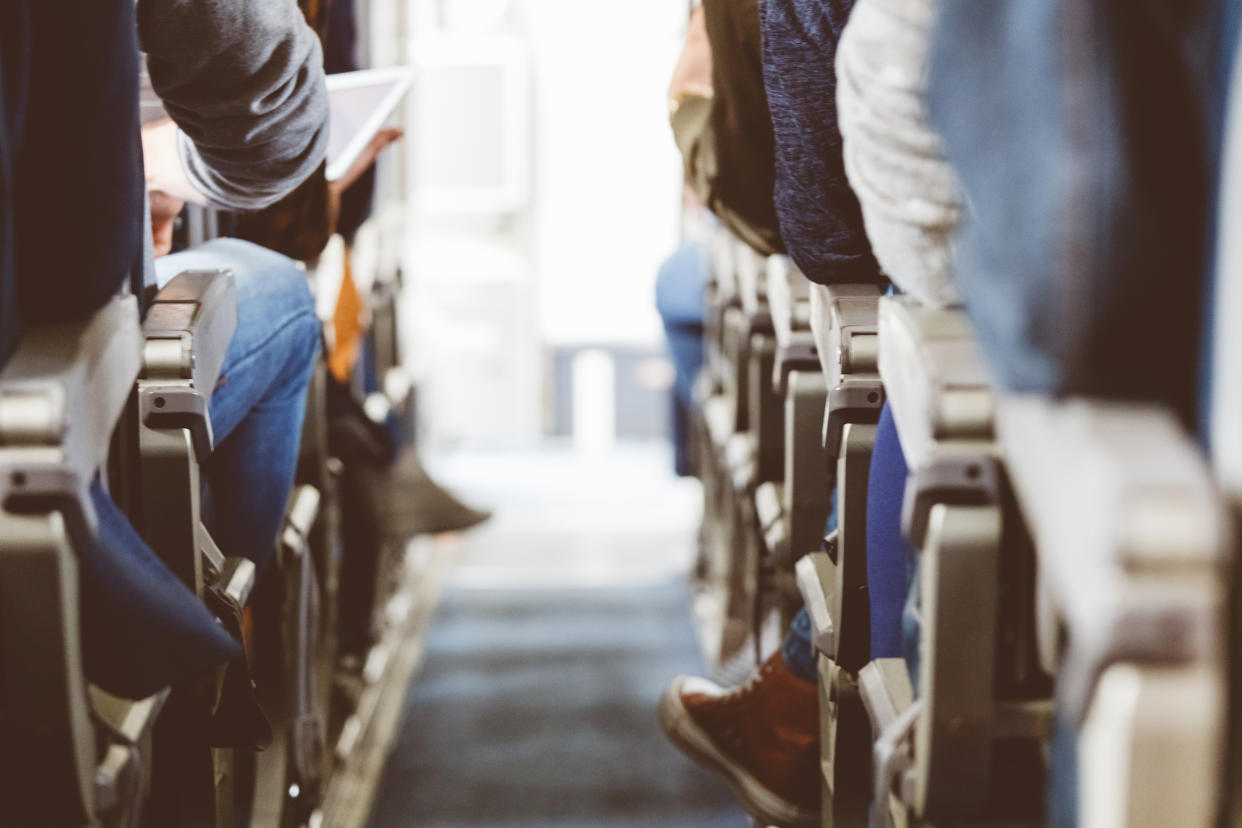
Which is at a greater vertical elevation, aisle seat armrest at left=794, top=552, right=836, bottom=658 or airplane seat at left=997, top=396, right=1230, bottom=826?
airplane seat at left=997, top=396, right=1230, bottom=826

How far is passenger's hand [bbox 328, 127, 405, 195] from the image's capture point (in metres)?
1.93

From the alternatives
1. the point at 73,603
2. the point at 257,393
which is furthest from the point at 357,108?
the point at 73,603

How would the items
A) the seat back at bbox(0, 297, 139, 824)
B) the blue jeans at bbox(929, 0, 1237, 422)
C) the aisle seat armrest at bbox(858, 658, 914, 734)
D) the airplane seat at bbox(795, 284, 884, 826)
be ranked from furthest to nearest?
the airplane seat at bbox(795, 284, 884, 826) < the aisle seat armrest at bbox(858, 658, 914, 734) < the seat back at bbox(0, 297, 139, 824) < the blue jeans at bbox(929, 0, 1237, 422)

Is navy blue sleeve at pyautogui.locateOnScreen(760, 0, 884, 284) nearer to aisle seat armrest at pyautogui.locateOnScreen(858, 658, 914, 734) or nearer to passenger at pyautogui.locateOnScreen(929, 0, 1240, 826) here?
aisle seat armrest at pyautogui.locateOnScreen(858, 658, 914, 734)

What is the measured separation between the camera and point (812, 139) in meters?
1.29

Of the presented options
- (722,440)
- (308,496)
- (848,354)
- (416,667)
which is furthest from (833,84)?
(416,667)

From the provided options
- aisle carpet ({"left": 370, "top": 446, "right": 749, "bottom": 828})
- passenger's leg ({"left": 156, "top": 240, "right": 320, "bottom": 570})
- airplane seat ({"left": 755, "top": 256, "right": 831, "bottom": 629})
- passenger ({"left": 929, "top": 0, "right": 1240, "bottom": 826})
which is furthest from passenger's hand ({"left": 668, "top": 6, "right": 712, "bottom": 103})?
aisle carpet ({"left": 370, "top": 446, "right": 749, "bottom": 828})

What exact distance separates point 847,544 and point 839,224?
33 cm

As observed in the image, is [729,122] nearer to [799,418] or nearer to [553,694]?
[799,418]

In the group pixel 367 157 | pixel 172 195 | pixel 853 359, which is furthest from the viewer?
pixel 367 157

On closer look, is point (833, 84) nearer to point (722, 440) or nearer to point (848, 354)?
point (848, 354)

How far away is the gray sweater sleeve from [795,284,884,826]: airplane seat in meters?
0.59

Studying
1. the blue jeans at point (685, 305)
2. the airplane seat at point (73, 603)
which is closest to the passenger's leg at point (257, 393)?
the airplane seat at point (73, 603)

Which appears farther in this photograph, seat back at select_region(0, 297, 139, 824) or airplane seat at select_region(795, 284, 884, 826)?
airplane seat at select_region(795, 284, 884, 826)
